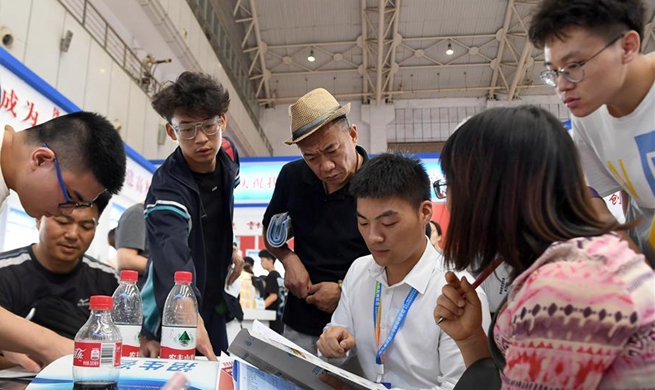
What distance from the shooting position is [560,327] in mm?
539

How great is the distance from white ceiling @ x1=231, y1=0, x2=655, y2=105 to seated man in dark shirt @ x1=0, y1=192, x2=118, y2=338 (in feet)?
24.1

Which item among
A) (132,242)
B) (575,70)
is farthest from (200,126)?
(132,242)

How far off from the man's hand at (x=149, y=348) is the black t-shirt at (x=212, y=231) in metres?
0.34

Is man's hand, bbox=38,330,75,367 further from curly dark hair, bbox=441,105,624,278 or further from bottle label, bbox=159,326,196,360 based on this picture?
curly dark hair, bbox=441,105,624,278

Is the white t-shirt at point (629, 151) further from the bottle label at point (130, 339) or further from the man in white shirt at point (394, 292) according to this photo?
the bottle label at point (130, 339)

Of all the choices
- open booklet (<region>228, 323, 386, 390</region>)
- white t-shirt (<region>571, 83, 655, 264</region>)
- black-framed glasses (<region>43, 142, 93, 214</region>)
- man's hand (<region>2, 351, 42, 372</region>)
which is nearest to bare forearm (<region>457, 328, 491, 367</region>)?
open booklet (<region>228, 323, 386, 390</region>)

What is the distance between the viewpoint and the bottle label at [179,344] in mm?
1159

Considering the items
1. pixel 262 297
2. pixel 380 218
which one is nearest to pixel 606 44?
pixel 380 218

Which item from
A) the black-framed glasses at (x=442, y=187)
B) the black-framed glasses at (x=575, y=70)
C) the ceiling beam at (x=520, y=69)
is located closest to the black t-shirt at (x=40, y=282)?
the black-framed glasses at (x=442, y=187)

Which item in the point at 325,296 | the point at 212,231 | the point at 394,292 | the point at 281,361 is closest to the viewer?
the point at 281,361

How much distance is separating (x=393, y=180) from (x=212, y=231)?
66 cm

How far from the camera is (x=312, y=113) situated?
5.61 feet

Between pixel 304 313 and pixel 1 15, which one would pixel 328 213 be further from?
pixel 1 15

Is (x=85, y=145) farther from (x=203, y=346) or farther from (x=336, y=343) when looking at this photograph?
(x=336, y=343)
